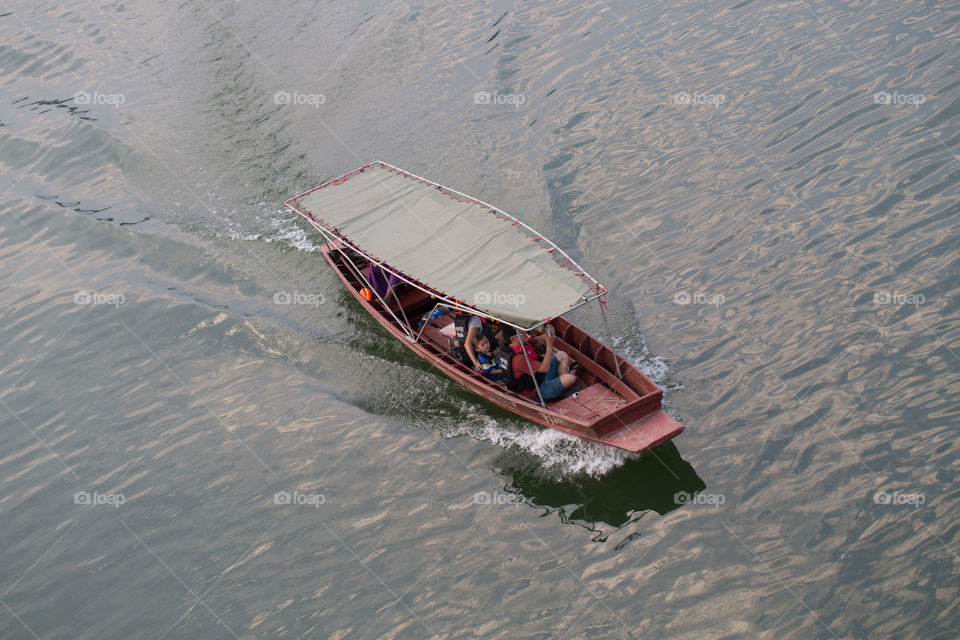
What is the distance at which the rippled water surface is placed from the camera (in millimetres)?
10789

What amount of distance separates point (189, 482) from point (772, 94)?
16.1 m

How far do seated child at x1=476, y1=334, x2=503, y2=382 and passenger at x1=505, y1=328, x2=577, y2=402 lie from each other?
Result: 423mm

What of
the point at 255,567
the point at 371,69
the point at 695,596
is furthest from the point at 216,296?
the point at 695,596

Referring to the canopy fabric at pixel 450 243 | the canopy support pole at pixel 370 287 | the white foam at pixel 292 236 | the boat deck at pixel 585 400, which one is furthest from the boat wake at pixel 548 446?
the white foam at pixel 292 236

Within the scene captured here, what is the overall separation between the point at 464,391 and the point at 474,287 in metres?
2.39

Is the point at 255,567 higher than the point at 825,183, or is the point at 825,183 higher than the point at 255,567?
the point at 825,183

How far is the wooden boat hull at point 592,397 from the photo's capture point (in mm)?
11375

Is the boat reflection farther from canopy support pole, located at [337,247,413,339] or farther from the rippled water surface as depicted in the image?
canopy support pole, located at [337,247,413,339]

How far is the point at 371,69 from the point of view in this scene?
73.7 feet

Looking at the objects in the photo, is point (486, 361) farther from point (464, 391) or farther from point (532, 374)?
point (532, 374)

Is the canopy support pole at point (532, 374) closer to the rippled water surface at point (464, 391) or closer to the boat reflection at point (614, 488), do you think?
the rippled water surface at point (464, 391)

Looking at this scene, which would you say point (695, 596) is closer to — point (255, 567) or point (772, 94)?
point (255, 567)

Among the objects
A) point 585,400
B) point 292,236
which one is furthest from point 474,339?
point 292,236

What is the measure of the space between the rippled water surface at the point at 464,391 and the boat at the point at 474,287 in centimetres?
66
